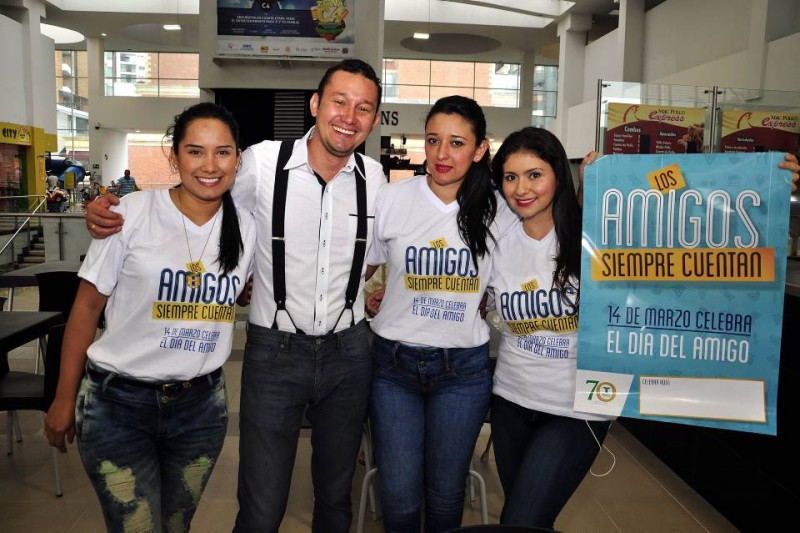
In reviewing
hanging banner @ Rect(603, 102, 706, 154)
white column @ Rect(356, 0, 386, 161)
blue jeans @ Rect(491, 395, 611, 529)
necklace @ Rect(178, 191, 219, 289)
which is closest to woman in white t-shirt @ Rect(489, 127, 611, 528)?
blue jeans @ Rect(491, 395, 611, 529)

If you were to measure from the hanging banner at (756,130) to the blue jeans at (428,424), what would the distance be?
617 cm

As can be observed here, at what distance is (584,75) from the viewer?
1597cm

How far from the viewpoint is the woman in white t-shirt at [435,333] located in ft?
6.68

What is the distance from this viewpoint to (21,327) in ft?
10.5

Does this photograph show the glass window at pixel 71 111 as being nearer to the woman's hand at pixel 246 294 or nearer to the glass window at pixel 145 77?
the glass window at pixel 145 77

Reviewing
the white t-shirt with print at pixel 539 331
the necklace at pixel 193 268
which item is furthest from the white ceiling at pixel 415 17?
the necklace at pixel 193 268

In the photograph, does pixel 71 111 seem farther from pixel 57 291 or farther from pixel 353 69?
pixel 353 69

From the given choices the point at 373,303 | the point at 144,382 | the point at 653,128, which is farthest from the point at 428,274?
the point at 653,128

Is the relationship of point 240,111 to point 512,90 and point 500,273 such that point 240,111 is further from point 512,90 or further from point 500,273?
point 512,90

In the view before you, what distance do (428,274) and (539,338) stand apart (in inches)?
14.8

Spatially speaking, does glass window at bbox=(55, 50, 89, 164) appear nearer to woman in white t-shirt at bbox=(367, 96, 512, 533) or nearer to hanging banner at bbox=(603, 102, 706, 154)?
hanging banner at bbox=(603, 102, 706, 154)

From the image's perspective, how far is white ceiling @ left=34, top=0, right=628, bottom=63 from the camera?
16.1 m

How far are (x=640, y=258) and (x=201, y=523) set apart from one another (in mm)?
2228

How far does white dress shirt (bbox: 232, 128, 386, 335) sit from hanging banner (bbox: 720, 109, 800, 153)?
6.30 metres
